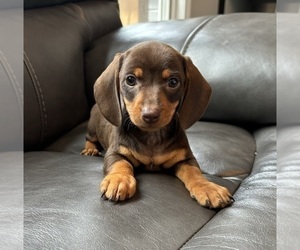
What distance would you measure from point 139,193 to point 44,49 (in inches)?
29.5

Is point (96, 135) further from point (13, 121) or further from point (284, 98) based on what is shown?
point (284, 98)

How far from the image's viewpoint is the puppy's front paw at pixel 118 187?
3.31 feet

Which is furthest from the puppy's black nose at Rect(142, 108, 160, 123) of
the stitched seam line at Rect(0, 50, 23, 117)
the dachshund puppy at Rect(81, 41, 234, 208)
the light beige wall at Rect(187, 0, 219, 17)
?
the light beige wall at Rect(187, 0, 219, 17)

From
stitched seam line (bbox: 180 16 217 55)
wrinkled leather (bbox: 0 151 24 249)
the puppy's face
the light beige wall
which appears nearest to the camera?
wrinkled leather (bbox: 0 151 24 249)

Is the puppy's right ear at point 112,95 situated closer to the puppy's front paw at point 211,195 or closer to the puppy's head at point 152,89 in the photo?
the puppy's head at point 152,89

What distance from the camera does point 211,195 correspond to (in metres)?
1.06

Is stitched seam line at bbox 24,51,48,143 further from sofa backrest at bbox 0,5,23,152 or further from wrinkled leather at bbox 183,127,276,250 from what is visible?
wrinkled leather at bbox 183,127,276,250

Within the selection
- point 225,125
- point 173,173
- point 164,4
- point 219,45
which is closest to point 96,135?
point 173,173

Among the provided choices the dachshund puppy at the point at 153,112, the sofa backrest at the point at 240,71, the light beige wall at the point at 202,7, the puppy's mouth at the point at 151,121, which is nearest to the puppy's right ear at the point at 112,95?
the dachshund puppy at the point at 153,112

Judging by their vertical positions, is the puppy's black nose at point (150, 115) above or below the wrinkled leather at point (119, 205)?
above

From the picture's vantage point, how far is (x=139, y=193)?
3.49ft

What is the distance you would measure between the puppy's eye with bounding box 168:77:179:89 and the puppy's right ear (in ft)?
0.48

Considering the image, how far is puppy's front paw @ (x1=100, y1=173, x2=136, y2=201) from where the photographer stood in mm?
1010

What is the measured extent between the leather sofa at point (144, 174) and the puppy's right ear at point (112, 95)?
A: 0.15 m
